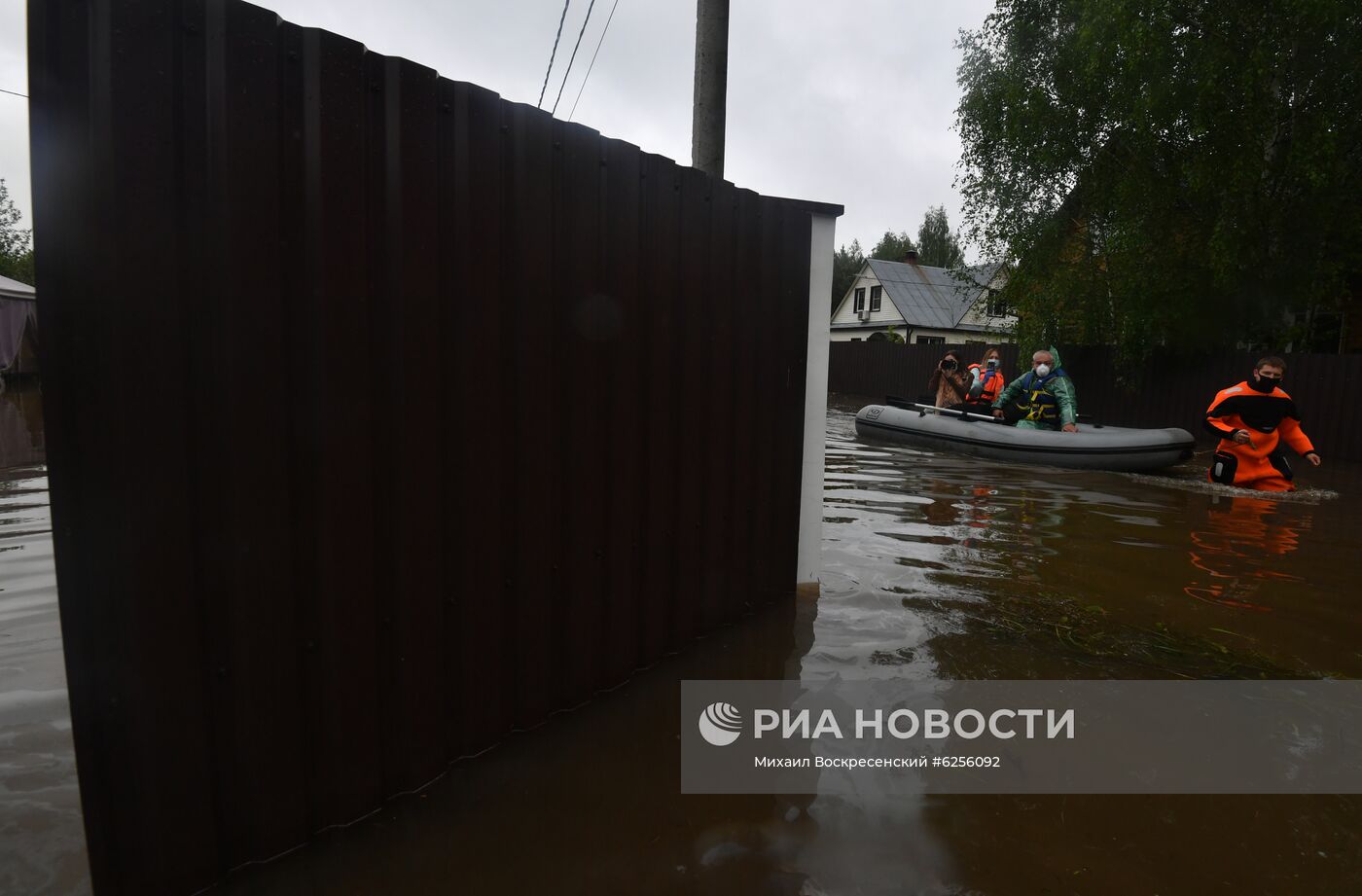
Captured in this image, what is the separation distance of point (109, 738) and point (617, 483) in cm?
178

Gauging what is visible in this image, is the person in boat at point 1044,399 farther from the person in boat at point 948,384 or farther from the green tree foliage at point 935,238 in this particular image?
the green tree foliage at point 935,238

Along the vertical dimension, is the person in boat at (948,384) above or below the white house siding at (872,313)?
below

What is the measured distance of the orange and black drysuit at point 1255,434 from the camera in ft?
26.5

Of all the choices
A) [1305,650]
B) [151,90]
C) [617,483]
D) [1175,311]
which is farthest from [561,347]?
[1175,311]

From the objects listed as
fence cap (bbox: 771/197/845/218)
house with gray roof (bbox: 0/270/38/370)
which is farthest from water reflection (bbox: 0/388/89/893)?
house with gray roof (bbox: 0/270/38/370)

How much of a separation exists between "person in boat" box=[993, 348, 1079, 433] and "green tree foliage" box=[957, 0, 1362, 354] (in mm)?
5929

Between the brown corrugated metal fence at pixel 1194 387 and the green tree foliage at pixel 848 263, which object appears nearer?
the brown corrugated metal fence at pixel 1194 387

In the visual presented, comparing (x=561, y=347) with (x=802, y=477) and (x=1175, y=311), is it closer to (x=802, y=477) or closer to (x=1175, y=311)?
(x=802, y=477)

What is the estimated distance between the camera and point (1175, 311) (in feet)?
51.4

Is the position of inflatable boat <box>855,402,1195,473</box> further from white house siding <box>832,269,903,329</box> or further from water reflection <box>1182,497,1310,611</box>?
white house siding <box>832,269,903,329</box>

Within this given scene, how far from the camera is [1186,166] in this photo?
49.0 ft

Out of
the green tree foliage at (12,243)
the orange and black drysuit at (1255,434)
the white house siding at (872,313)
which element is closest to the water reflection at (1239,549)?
the orange and black drysuit at (1255,434)

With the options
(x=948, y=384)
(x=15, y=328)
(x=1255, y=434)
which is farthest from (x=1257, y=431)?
(x=15, y=328)

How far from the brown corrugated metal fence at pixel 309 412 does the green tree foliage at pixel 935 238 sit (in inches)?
2600
